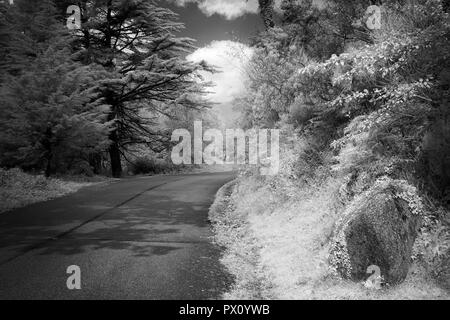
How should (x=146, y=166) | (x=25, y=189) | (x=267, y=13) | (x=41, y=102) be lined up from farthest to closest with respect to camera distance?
(x=146, y=166) → (x=41, y=102) → (x=25, y=189) → (x=267, y=13)

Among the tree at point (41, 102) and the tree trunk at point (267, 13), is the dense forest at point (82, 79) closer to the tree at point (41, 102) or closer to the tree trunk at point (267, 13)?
the tree at point (41, 102)

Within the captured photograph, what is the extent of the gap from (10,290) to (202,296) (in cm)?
272

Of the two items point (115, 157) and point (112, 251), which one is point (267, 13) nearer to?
point (112, 251)

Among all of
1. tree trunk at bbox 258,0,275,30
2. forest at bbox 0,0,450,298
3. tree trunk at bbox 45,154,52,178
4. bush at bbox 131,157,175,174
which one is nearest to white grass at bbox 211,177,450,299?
forest at bbox 0,0,450,298

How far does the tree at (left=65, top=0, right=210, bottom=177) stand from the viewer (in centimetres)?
2166

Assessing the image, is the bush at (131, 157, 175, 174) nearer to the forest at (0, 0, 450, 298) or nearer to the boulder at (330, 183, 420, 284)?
the forest at (0, 0, 450, 298)

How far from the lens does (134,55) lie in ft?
76.9

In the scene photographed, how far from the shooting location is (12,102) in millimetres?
15367

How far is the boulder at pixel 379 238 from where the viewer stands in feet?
16.7

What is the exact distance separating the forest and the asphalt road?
2.22 ft

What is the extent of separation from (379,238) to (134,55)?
830 inches

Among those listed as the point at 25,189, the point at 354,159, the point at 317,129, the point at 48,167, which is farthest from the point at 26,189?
the point at 354,159

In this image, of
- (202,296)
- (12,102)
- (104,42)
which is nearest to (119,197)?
(12,102)
